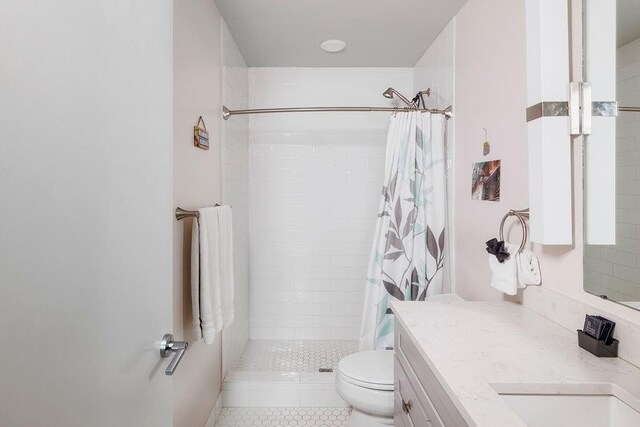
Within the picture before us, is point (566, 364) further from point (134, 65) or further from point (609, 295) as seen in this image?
point (134, 65)

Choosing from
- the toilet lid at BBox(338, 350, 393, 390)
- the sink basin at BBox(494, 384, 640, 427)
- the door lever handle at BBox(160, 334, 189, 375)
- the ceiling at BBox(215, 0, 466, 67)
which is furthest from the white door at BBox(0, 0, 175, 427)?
the ceiling at BBox(215, 0, 466, 67)

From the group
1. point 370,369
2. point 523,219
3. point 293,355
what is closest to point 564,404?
point 523,219

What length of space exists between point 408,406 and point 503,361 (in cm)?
43

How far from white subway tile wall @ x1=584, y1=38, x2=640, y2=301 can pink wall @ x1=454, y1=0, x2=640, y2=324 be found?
2.4 inches

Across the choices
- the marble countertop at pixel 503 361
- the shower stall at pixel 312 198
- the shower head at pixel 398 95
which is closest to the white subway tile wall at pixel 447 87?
the shower head at pixel 398 95

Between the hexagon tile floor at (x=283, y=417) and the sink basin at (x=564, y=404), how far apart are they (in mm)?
1548

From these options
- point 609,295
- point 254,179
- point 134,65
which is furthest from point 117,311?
point 254,179

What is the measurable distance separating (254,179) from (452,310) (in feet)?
6.80

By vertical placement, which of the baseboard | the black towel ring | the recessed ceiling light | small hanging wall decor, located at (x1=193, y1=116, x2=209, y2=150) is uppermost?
the recessed ceiling light

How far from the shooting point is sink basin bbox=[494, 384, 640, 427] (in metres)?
0.87

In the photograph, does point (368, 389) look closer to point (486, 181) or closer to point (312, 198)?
point (486, 181)

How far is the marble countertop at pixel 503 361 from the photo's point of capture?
82 cm

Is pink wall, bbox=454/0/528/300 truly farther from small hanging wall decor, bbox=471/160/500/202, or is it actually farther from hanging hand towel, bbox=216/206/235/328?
hanging hand towel, bbox=216/206/235/328

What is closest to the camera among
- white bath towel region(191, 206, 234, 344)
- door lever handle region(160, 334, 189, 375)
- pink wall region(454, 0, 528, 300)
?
door lever handle region(160, 334, 189, 375)
